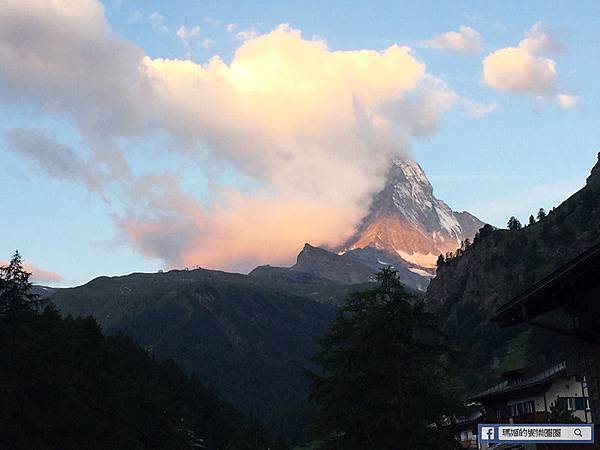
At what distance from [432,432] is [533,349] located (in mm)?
135007

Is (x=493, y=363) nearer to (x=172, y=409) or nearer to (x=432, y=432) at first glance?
(x=172, y=409)

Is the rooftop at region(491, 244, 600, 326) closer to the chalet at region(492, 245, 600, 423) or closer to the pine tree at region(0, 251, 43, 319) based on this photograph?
the chalet at region(492, 245, 600, 423)

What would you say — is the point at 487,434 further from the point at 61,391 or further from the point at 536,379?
the point at 536,379

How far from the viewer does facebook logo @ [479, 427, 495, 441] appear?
445 inches

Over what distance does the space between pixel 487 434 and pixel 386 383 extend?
90.2 feet

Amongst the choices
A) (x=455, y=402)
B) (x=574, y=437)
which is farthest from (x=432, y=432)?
(x=574, y=437)

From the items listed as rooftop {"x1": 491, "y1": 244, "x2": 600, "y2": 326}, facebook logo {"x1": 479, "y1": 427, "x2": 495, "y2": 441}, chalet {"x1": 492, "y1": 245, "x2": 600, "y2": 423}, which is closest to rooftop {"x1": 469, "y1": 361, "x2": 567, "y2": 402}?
rooftop {"x1": 491, "y1": 244, "x2": 600, "y2": 326}

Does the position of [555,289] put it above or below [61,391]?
below

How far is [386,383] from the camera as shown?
38312 millimetres

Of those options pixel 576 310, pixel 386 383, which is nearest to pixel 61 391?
pixel 386 383

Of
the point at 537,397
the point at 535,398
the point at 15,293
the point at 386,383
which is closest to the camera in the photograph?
the point at 386,383

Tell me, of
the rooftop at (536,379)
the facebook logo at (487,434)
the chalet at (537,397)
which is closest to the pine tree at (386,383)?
the chalet at (537,397)

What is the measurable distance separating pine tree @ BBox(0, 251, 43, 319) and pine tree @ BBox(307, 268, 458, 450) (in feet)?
84.2

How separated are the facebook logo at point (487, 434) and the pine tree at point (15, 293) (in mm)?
47519
